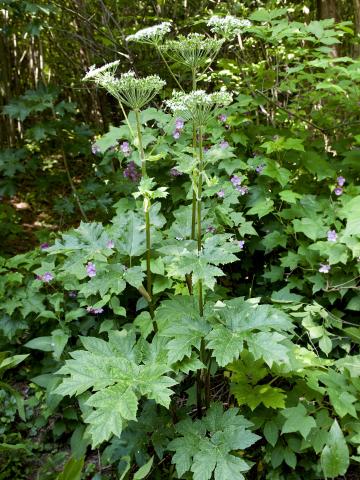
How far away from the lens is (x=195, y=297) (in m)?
1.82

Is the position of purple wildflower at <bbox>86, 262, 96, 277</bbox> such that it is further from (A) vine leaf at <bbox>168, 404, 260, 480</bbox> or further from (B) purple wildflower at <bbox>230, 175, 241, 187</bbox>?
(B) purple wildflower at <bbox>230, 175, 241, 187</bbox>

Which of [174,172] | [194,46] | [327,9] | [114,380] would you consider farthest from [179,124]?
[327,9]

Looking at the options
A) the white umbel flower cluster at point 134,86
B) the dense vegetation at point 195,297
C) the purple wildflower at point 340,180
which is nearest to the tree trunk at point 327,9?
the dense vegetation at point 195,297

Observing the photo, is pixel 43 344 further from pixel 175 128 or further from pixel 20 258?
A: pixel 175 128

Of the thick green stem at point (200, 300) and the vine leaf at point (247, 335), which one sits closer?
the vine leaf at point (247, 335)

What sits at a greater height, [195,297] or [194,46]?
[194,46]

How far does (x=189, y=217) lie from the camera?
6.44 feet

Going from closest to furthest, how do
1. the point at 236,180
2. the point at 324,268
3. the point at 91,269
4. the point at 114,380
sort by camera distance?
the point at 114,380, the point at 91,269, the point at 324,268, the point at 236,180

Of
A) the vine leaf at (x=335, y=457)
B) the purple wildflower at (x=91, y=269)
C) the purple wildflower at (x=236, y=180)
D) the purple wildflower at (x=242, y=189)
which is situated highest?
the purple wildflower at (x=236, y=180)

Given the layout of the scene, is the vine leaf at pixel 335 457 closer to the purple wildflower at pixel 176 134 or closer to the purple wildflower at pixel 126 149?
the purple wildflower at pixel 176 134

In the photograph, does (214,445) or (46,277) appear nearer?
(214,445)

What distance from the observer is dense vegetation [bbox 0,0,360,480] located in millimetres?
1572

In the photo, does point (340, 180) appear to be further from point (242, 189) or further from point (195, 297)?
point (195, 297)

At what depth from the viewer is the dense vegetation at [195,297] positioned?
157 centimetres
